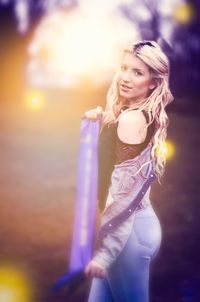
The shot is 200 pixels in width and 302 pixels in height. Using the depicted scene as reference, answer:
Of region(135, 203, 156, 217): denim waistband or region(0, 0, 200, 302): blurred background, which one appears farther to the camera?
region(0, 0, 200, 302): blurred background

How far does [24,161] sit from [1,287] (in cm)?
394

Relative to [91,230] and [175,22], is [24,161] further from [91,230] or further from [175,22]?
[91,230]

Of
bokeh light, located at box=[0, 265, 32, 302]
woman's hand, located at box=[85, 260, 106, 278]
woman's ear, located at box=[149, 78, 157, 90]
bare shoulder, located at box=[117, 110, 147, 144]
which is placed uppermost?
woman's ear, located at box=[149, 78, 157, 90]

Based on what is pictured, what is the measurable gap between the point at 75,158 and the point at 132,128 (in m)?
5.99

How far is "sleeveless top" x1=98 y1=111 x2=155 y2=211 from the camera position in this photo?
2123mm

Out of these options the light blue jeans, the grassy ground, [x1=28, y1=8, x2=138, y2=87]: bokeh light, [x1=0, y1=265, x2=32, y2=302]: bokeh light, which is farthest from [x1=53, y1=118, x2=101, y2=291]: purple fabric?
[x1=0, y1=265, x2=32, y2=302]: bokeh light

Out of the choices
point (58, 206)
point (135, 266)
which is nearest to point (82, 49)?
point (135, 266)

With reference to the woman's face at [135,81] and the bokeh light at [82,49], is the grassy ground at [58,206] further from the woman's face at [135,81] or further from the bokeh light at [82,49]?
the woman's face at [135,81]

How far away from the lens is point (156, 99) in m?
2.19

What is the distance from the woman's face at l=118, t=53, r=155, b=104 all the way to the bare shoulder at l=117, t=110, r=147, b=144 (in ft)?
0.36

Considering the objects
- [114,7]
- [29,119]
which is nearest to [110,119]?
A: [114,7]

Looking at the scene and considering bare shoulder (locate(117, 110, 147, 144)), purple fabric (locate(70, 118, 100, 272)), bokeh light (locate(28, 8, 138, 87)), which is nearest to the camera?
bare shoulder (locate(117, 110, 147, 144))

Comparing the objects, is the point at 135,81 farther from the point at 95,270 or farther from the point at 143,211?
the point at 95,270

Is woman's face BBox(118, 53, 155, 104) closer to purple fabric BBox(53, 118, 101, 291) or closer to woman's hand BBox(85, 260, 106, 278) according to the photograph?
purple fabric BBox(53, 118, 101, 291)
